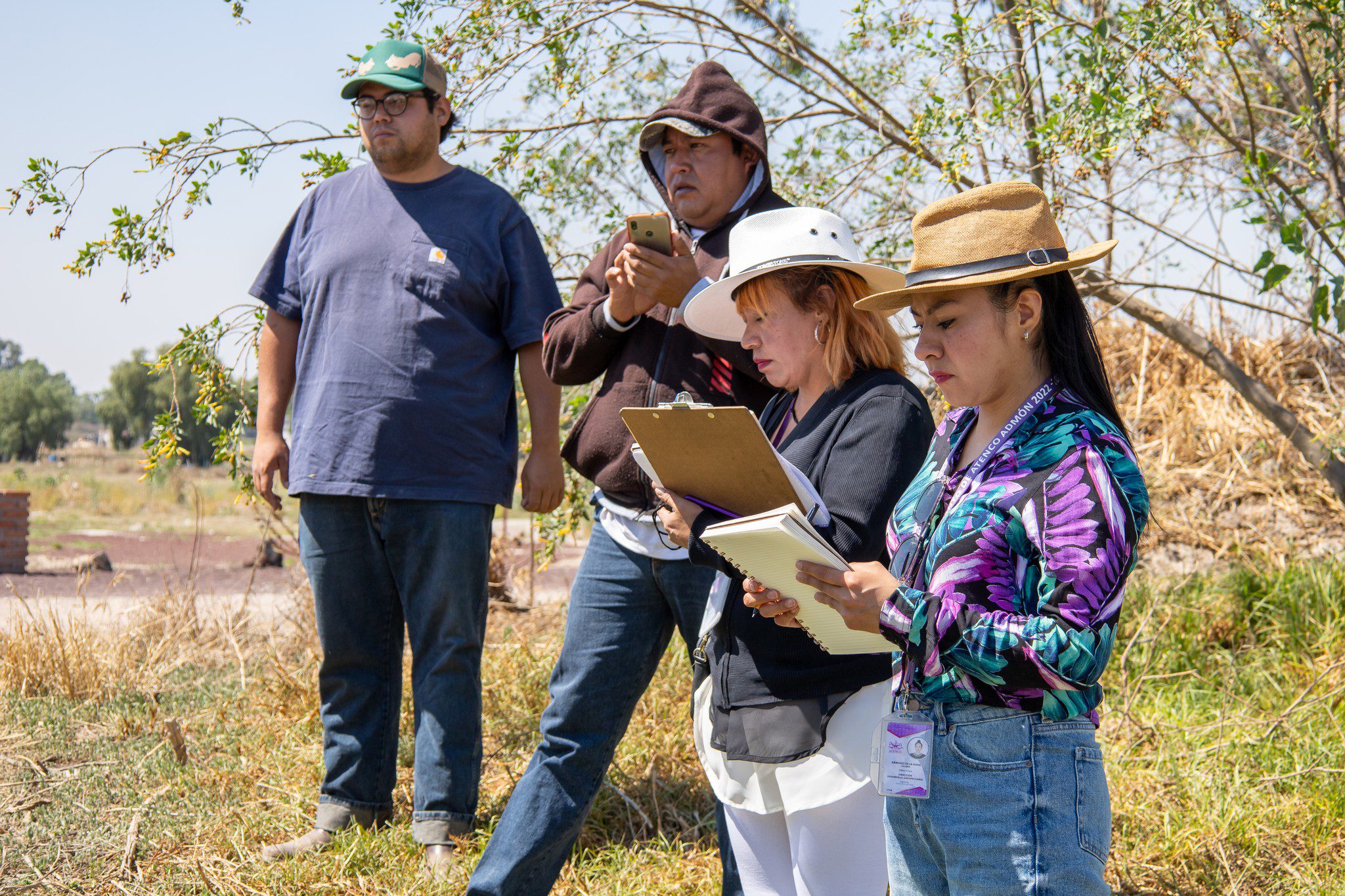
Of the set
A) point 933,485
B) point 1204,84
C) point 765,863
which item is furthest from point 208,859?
point 1204,84

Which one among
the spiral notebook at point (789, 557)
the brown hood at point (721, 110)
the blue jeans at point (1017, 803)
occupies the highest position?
the brown hood at point (721, 110)

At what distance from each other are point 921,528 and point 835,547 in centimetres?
27

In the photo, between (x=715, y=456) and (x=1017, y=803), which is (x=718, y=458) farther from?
(x=1017, y=803)

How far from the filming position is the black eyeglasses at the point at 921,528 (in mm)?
1818

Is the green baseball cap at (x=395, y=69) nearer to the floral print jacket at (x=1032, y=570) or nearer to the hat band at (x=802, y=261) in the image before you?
the hat band at (x=802, y=261)

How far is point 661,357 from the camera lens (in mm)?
2855

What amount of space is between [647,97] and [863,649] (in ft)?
13.8

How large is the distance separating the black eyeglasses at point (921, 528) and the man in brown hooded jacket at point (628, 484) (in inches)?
36.3

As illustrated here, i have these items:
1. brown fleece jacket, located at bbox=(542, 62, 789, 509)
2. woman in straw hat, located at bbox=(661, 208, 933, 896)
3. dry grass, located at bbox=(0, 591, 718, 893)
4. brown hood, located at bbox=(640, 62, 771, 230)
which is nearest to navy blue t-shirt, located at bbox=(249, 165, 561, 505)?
brown fleece jacket, located at bbox=(542, 62, 789, 509)

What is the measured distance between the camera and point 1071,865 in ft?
5.26

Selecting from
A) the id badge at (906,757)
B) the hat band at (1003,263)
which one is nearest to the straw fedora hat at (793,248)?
the hat band at (1003,263)

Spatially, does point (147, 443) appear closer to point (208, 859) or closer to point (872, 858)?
point (208, 859)

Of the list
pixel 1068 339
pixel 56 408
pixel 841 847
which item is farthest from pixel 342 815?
pixel 56 408

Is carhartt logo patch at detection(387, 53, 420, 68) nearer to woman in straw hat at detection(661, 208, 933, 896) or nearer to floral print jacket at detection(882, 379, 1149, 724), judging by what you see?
woman in straw hat at detection(661, 208, 933, 896)
